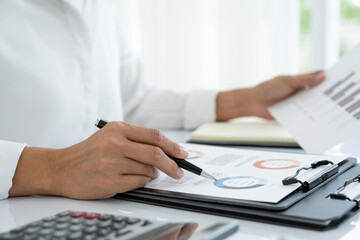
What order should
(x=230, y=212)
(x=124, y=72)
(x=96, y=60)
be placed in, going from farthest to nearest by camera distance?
(x=124, y=72) → (x=96, y=60) → (x=230, y=212)

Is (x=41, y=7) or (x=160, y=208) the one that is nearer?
(x=160, y=208)

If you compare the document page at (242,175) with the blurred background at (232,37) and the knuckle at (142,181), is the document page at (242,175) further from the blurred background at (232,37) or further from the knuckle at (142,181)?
the blurred background at (232,37)

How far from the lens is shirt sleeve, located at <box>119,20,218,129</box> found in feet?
4.48

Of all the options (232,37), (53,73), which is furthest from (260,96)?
(232,37)

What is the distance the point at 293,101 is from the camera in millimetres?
1234

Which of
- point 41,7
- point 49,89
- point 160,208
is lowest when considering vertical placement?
point 160,208

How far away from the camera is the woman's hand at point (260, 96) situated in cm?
125

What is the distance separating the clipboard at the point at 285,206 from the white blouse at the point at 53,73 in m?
0.22

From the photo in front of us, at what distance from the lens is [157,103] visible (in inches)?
57.4

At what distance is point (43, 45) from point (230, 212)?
57cm

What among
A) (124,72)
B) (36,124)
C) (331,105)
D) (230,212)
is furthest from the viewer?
(124,72)

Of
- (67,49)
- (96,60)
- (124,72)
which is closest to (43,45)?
(67,49)

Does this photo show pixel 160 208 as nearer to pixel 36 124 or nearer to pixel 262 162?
pixel 262 162

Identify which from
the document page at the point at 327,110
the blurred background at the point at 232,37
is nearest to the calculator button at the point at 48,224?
the document page at the point at 327,110
